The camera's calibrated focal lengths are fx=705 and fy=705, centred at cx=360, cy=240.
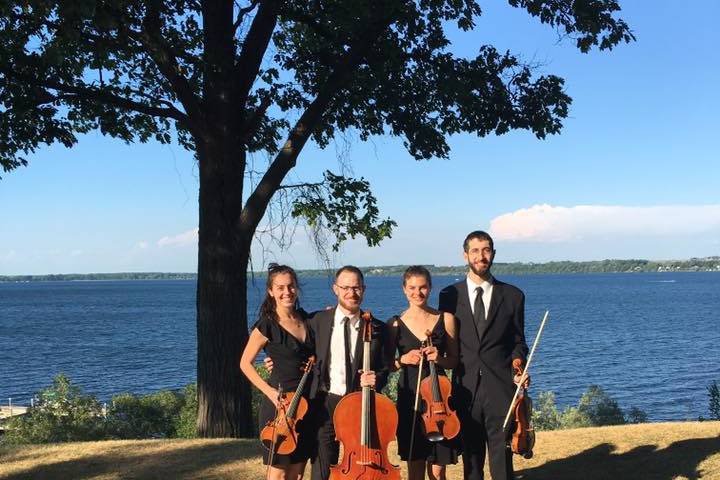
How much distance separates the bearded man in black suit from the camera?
4684 mm

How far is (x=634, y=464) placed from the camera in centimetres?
656

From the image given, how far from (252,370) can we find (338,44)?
538cm

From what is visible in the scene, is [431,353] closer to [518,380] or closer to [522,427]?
[518,380]

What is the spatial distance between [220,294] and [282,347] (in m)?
3.70

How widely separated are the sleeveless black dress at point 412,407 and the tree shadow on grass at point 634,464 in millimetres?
2105

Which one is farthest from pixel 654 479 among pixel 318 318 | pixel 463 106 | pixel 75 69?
pixel 75 69

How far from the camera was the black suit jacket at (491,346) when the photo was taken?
4.69 meters

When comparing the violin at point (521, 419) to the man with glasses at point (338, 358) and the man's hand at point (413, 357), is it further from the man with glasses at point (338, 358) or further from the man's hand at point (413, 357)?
the man with glasses at point (338, 358)

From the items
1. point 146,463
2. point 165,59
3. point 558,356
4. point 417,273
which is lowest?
point 558,356

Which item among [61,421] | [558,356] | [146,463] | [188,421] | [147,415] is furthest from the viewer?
[558,356]

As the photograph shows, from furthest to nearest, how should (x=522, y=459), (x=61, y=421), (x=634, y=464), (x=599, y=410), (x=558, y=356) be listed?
(x=558, y=356) < (x=599, y=410) < (x=61, y=421) < (x=522, y=459) < (x=634, y=464)

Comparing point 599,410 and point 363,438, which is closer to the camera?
point 363,438

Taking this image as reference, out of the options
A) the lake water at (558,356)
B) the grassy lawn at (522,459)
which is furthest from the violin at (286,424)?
the lake water at (558,356)

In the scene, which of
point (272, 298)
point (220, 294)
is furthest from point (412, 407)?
point (220, 294)
